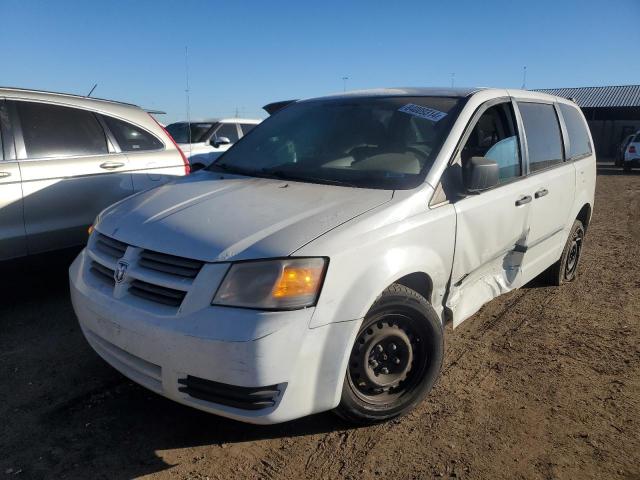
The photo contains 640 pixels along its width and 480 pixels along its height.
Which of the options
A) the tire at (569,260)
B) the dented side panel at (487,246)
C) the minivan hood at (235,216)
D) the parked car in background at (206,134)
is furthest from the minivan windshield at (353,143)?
the parked car in background at (206,134)

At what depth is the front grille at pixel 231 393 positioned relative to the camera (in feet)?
7.45

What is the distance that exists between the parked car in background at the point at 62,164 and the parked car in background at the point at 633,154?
20491 mm

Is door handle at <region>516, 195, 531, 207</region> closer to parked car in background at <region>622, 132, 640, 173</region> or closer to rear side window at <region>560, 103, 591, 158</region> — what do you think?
rear side window at <region>560, 103, 591, 158</region>

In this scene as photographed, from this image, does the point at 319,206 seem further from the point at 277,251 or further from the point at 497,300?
the point at 497,300

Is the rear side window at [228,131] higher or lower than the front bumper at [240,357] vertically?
higher

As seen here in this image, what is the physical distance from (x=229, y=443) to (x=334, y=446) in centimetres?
53

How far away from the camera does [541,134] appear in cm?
434

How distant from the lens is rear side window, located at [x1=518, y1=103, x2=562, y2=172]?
4.11m

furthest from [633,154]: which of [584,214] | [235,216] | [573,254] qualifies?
[235,216]

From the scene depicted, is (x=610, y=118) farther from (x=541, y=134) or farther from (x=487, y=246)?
(x=487, y=246)

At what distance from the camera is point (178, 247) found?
245cm

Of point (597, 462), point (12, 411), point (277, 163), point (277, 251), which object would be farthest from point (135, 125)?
point (597, 462)

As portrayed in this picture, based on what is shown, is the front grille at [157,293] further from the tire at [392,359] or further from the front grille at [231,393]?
the tire at [392,359]

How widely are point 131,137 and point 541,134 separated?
357 cm
